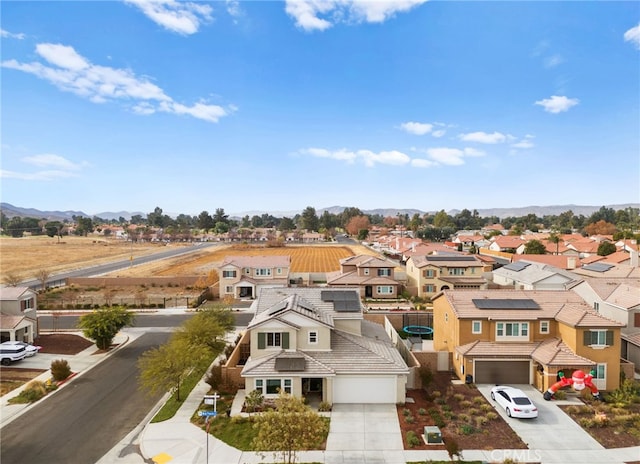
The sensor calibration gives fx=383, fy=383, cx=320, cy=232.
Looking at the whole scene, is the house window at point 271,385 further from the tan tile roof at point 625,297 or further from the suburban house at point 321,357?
the tan tile roof at point 625,297

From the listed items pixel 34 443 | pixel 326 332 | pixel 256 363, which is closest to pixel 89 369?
pixel 34 443

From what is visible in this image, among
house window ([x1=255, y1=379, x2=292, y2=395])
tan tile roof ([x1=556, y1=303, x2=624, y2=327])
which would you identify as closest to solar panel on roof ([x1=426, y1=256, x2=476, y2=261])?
tan tile roof ([x1=556, y1=303, x2=624, y2=327])

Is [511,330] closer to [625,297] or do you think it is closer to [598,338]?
[598,338]

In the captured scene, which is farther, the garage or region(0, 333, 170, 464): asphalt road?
the garage

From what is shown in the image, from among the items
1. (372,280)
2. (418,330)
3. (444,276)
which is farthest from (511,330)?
(444,276)

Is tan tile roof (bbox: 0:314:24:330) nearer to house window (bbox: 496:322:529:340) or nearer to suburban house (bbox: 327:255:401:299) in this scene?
suburban house (bbox: 327:255:401:299)

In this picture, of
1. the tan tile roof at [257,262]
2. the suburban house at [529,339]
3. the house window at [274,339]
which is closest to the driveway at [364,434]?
the house window at [274,339]
